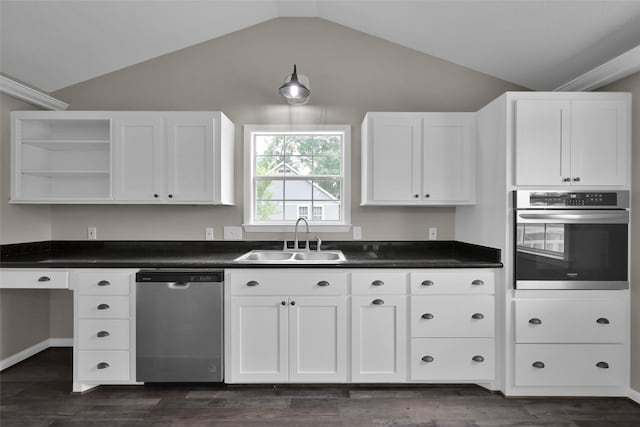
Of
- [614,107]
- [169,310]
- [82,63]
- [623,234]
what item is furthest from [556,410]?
[82,63]

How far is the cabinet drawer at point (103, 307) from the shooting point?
231 centimetres

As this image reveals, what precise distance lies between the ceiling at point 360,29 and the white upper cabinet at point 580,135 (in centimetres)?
52

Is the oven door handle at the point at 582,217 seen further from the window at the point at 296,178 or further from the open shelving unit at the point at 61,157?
the open shelving unit at the point at 61,157

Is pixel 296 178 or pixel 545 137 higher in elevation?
pixel 545 137

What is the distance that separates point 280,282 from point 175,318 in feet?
2.56

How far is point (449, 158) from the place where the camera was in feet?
8.76

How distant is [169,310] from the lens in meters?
2.30

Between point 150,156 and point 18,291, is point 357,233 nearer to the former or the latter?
→ point 150,156

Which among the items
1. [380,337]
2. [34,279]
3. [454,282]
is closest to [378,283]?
[380,337]

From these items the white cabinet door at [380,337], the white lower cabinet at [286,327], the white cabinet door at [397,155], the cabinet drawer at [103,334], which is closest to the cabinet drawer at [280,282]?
the white lower cabinet at [286,327]

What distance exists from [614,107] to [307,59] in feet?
7.90

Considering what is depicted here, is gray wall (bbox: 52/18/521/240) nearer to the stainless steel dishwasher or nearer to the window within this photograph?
the window

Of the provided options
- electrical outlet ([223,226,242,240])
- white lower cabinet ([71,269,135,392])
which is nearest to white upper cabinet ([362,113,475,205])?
electrical outlet ([223,226,242,240])

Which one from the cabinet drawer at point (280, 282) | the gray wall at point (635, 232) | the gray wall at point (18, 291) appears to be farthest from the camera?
the gray wall at point (18, 291)
